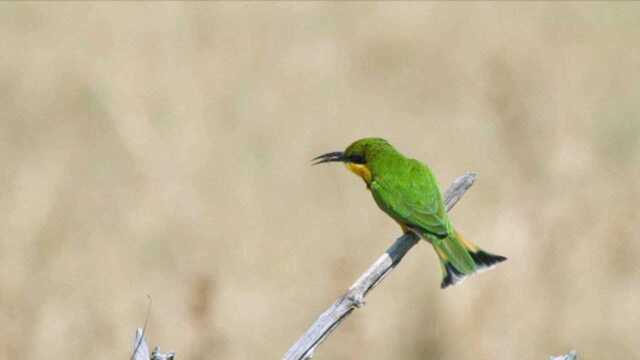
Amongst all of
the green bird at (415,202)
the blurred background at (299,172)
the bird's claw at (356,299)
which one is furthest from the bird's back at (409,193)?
the bird's claw at (356,299)

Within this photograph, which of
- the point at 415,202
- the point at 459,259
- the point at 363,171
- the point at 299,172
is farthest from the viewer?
the point at 299,172

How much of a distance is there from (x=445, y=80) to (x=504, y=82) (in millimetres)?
669

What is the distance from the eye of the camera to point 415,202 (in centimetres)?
422

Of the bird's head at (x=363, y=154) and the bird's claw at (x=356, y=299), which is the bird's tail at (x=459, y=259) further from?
the bird's claw at (x=356, y=299)

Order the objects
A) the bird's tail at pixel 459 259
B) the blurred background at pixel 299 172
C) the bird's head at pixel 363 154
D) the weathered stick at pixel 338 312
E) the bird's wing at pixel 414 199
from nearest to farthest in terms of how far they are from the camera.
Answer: the weathered stick at pixel 338 312, the bird's tail at pixel 459 259, the bird's wing at pixel 414 199, the bird's head at pixel 363 154, the blurred background at pixel 299 172

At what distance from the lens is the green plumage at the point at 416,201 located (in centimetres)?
409

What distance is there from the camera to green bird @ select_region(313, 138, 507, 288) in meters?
4.08

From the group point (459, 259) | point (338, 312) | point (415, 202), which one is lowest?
point (338, 312)

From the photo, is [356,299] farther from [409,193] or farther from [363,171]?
[363,171]

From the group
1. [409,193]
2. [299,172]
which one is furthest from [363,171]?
[299,172]

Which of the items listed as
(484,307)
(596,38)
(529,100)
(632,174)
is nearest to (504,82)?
(529,100)

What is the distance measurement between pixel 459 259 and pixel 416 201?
22cm

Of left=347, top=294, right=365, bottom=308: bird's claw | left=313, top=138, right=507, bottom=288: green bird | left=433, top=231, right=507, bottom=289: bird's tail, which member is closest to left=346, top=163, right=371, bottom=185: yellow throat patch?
left=313, top=138, right=507, bottom=288: green bird

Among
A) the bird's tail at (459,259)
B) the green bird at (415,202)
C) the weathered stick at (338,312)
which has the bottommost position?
the weathered stick at (338,312)
